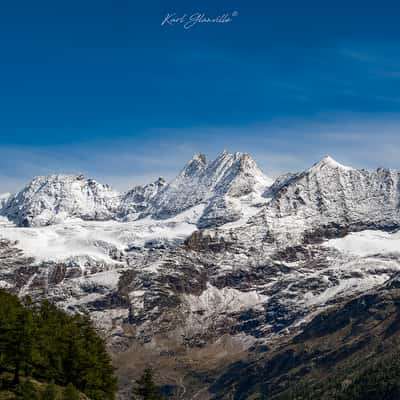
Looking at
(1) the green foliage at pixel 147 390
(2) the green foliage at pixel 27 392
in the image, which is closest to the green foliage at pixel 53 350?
(1) the green foliage at pixel 147 390

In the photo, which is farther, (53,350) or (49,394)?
(53,350)

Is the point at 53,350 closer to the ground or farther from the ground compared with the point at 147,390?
farther from the ground

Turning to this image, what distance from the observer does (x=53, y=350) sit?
108250mm

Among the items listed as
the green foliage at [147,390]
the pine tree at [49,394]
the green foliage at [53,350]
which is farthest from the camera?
the green foliage at [147,390]

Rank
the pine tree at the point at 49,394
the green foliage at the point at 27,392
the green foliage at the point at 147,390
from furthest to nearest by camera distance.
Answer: the green foliage at the point at 147,390, the green foliage at the point at 27,392, the pine tree at the point at 49,394

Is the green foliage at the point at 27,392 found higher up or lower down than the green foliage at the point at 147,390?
higher up

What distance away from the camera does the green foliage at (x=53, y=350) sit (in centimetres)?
10200

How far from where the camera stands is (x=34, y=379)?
106 meters

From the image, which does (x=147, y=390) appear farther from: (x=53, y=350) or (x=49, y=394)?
(x=49, y=394)

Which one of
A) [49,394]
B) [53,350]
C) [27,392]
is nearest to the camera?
[49,394]

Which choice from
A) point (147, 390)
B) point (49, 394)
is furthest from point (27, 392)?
point (147, 390)

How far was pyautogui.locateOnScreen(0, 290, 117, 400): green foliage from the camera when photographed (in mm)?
102000

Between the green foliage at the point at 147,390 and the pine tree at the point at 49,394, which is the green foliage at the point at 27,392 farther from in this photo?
the green foliage at the point at 147,390

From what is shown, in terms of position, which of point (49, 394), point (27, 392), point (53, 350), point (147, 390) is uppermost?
point (53, 350)
